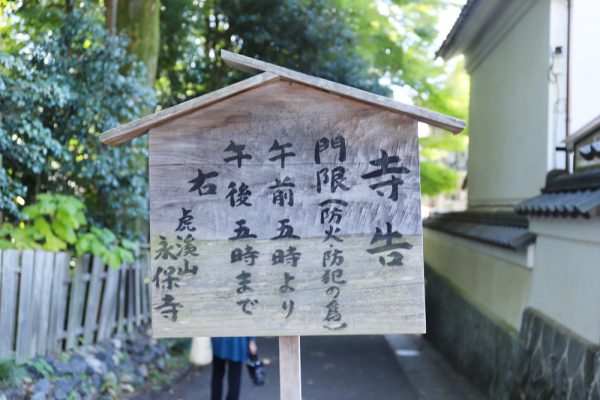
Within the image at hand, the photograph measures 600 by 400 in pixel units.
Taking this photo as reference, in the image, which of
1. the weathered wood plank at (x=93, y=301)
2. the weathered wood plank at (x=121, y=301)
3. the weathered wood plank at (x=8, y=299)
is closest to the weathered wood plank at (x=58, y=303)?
the weathered wood plank at (x=93, y=301)

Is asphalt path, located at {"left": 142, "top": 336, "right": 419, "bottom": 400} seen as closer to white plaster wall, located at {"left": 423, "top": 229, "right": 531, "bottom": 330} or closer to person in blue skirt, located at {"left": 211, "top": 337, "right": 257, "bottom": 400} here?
white plaster wall, located at {"left": 423, "top": 229, "right": 531, "bottom": 330}

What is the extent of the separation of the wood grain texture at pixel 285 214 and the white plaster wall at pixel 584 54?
4467 millimetres

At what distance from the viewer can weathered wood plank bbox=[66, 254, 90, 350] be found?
8.20 metres

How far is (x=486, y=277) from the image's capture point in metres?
9.65

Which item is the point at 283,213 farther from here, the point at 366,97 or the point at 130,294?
the point at 130,294

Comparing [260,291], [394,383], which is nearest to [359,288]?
[260,291]

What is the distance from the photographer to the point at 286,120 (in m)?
3.92

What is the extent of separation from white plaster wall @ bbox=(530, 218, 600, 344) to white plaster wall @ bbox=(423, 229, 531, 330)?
56cm

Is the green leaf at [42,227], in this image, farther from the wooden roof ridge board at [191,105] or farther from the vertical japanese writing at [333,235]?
the vertical japanese writing at [333,235]

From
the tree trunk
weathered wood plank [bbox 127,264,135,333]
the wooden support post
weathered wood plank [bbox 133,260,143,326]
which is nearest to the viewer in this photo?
the wooden support post

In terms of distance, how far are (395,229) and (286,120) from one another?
2.94 ft

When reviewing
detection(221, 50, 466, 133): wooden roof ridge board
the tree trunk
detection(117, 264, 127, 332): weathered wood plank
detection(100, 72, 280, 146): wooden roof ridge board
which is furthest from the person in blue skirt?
the tree trunk

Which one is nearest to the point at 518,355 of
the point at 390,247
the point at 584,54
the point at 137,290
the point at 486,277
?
the point at 486,277

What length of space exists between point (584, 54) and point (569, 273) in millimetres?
2860
